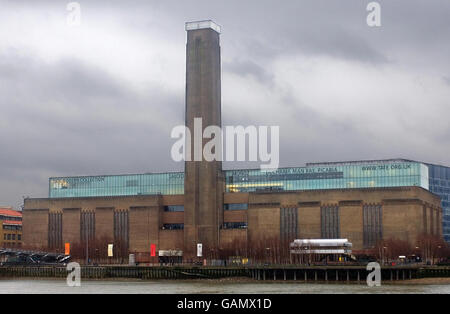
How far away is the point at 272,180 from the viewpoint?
Result: 158m

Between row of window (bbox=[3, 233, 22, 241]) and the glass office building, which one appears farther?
row of window (bbox=[3, 233, 22, 241])

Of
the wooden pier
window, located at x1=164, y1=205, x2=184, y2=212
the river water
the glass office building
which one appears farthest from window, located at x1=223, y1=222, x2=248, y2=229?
the river water

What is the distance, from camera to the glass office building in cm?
14950

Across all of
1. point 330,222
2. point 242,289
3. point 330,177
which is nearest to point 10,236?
point 330,177

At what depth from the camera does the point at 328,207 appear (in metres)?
149

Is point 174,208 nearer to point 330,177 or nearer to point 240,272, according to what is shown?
point 330,177

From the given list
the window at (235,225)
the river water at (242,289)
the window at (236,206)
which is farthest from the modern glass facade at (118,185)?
the river water at (242,289)

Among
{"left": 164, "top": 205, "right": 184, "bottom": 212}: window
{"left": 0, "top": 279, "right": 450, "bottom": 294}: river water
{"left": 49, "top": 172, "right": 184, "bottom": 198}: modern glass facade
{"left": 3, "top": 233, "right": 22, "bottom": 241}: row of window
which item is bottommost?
{"left": 0, "top": 279, "right": 450, "bottom": 294}: river water

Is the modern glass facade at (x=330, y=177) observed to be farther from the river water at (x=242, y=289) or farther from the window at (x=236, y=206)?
the river water at (x=242, y=289)

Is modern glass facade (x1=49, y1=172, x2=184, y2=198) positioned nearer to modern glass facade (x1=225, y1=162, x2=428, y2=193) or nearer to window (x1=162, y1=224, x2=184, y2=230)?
window (x1=162, y1=224, x2=184, y2=230)

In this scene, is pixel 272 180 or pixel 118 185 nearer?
pixel 272 180

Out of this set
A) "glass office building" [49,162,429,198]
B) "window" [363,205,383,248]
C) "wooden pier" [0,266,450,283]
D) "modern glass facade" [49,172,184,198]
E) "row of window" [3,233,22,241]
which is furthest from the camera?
"row of window" [3,233,22,241]
